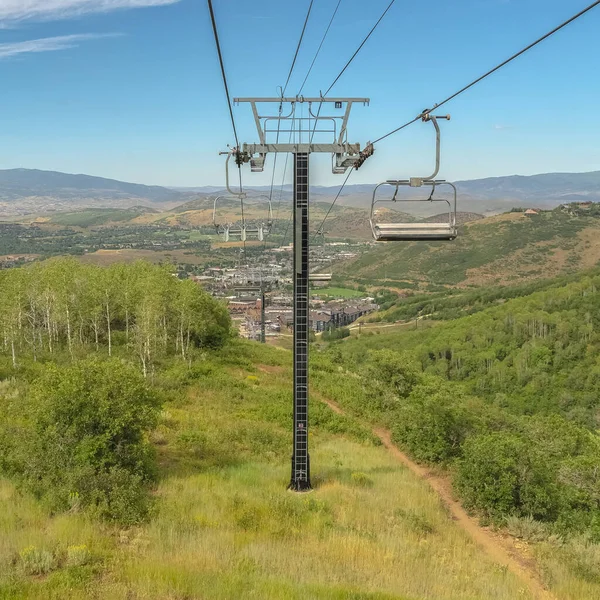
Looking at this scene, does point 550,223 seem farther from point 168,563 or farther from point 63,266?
point 168,563

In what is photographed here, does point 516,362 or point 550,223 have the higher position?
point 550,223

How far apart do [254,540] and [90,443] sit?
4.03 meters

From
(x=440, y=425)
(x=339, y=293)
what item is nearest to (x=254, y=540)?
(x=440, y=425)

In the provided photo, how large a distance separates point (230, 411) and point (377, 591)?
14109 mm

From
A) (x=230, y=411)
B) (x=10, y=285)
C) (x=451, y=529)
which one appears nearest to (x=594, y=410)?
(x=230, y=411)

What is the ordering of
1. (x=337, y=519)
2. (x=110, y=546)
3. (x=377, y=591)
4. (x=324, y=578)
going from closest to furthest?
(x=377, y=591) < (x=324, y=578) < (x=110, y=546) < (x=337, y=519)

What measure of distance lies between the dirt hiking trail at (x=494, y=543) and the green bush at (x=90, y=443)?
708cm

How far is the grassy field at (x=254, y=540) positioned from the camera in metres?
7.73

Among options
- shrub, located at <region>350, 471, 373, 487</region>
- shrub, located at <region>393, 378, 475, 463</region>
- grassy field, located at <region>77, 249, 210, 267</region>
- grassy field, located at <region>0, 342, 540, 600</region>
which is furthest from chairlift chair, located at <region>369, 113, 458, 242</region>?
grassy field, located at <region>77, 249, 210, 267</region>

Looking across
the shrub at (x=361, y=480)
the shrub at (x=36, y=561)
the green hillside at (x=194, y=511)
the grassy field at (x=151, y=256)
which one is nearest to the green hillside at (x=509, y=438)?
the green hillside at (x=194, y=511)

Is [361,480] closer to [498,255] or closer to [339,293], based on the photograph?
[339,293]

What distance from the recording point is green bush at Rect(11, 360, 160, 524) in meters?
10.6

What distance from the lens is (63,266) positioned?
30703 mm

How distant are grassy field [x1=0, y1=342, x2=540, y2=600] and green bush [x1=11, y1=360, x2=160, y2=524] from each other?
1.56ft
